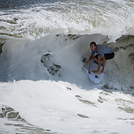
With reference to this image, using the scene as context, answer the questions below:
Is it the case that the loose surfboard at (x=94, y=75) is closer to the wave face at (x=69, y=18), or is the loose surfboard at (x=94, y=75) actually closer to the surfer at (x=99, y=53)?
the surfer at (x=99, y=53)

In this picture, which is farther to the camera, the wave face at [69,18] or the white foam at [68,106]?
the wave face at [69,18]

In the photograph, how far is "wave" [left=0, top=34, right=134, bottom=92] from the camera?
2.04 meters

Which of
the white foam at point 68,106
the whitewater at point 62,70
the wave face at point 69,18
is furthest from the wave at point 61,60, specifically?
the wave face at point 69,18

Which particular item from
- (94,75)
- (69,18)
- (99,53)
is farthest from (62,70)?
(69,18)

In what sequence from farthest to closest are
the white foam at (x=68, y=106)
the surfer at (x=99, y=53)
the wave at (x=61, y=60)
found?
the surfer at (x=99, y=53) → the wave at (x=61, y=60) → the white foam at (x=68, y=106)

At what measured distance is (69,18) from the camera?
6.45 feet

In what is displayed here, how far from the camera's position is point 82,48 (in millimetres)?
2451

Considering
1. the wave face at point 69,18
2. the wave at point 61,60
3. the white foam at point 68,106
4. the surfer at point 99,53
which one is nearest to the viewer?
the white foam at point 68,106

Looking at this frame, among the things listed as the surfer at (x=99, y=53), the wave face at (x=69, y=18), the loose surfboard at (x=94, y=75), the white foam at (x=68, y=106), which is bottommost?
the white foam at (x=68, y=106)

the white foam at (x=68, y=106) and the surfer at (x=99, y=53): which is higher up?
the surfer at (x=99, y=53)

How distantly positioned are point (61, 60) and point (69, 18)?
0.59 metres

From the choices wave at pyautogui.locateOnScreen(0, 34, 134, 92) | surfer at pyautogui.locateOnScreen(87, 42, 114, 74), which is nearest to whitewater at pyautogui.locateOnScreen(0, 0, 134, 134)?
wave at pyautogui.locateOnScreen(0, 34, 134, 92)

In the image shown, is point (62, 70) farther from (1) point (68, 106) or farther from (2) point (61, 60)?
(1) point (68, 106)

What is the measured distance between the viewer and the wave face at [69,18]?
1782 millimetres
